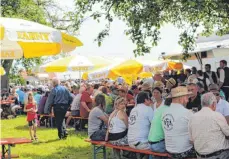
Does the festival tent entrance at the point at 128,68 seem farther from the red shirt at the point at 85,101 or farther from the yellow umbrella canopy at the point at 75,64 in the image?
the red shirt at the point at 85,101

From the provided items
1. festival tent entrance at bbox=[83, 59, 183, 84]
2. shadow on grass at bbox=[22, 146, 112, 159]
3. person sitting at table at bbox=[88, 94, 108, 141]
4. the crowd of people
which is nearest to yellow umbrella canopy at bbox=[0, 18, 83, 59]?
the crowd of people

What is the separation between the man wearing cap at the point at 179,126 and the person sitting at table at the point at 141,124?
3.12 feet

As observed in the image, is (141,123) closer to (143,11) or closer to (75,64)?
(143,11)

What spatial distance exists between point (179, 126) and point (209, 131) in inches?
23.8

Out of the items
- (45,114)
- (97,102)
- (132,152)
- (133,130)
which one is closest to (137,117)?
(133,130)

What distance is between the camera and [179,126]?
6.97 metres

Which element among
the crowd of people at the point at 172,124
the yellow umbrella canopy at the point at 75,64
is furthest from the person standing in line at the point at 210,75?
the yellow umbrella canopy at the point at 75,64

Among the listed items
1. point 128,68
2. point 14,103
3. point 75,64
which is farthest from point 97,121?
point 14,103

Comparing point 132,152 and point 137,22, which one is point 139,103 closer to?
point 132,152

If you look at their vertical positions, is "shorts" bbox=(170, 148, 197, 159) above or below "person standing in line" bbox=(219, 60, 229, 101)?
below

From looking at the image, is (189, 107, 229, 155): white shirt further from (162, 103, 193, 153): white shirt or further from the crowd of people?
(162, 103, 193, 153): white shirt

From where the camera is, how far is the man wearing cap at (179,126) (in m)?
6.95

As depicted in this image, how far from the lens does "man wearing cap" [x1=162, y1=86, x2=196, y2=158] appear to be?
6.95 meters

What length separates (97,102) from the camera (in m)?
9.95
